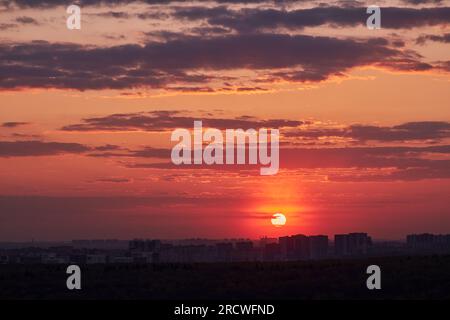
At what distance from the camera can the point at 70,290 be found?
6750cm

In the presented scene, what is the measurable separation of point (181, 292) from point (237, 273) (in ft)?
30.2
